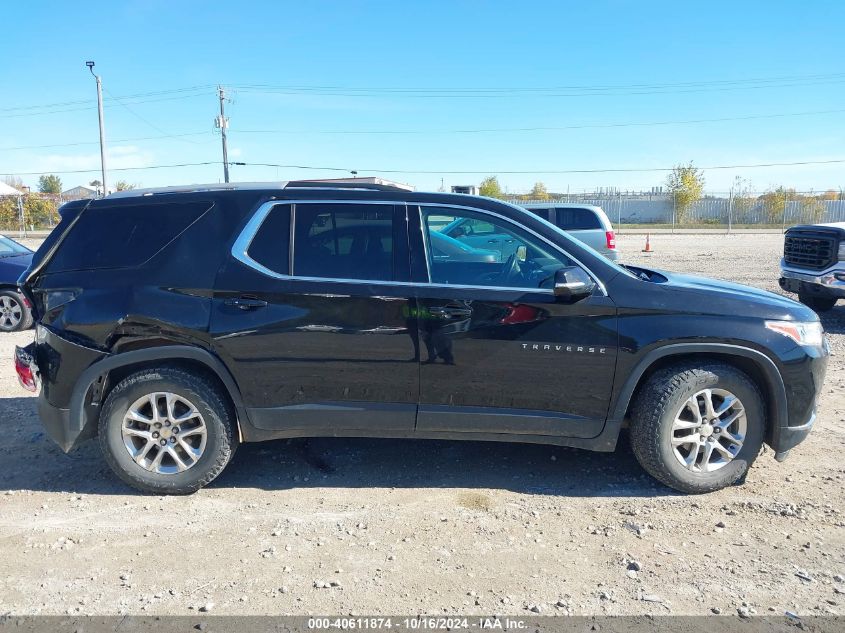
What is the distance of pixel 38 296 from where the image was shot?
4172mm

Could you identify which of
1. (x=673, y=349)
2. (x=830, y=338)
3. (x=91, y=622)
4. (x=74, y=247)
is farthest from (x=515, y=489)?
(x=830, y=338)

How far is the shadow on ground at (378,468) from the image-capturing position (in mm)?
4281

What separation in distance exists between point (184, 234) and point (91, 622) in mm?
2242

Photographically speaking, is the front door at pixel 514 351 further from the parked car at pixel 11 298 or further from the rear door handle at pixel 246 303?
the parked car at pixel 11 298

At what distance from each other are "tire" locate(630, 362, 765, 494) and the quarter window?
3.15ft

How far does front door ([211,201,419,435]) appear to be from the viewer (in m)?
3.93

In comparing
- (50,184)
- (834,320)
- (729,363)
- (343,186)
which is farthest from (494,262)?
(50,184)

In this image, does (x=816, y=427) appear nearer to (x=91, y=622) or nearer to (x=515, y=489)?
(x=515, y=489)

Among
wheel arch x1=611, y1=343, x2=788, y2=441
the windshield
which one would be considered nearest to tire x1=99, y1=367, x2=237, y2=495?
wheel arch x1=611, y1=343, x2=788, y2=441

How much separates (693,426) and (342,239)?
2.47 meters

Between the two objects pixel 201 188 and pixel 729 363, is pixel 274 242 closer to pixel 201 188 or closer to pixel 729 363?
pixel 201 188

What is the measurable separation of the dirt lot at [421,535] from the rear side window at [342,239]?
1452 millimetres

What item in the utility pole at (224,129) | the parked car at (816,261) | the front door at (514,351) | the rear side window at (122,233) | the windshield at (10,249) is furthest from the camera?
the utility pole at (224,129)

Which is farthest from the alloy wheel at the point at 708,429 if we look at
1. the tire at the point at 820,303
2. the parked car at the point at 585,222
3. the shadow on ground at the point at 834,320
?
the parked car at the point at 585,222
